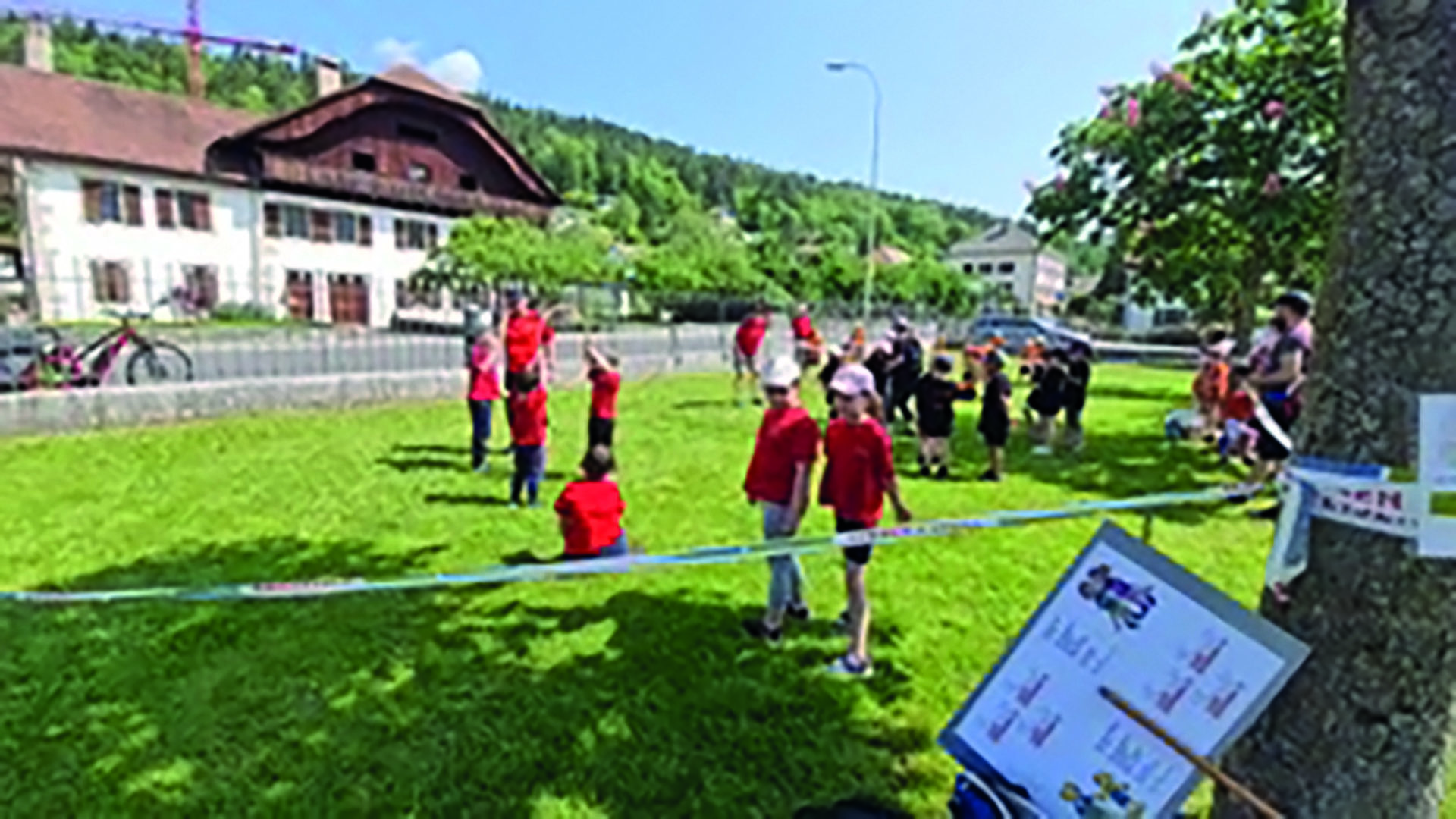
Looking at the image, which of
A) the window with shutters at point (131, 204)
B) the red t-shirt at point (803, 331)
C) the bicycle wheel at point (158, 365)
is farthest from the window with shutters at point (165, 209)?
the red t-shirt at point (803, 331)

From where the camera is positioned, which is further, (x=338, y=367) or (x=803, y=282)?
(x=803, y=282)

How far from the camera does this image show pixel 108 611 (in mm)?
4910

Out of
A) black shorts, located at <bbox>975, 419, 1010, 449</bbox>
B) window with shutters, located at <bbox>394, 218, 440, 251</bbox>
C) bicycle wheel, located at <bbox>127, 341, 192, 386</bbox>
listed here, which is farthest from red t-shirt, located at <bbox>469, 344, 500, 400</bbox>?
window with shutters, located at <bbox>394, 218, 440, 251</bbox>

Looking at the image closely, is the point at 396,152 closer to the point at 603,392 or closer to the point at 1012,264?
the point at 603,392

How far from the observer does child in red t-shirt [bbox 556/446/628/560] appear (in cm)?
516

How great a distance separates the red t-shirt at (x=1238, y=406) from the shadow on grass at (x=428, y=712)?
6459mm

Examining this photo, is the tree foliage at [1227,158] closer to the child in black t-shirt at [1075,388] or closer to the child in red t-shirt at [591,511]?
the child in black t-shirt at [1075,388]

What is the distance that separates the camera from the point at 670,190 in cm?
10575

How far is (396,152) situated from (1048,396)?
3617 cm

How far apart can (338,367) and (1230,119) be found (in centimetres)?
1423

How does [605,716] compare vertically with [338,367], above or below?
below

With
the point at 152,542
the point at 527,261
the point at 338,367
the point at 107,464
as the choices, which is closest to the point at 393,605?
the point at 152,542

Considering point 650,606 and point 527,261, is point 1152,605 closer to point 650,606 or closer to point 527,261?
point 650,606

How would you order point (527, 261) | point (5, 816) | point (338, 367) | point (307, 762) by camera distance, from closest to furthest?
1. point (5, 816)
2. point (307, 762)
3. point (338, 367)
4. point (527, 261)
